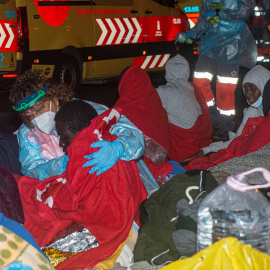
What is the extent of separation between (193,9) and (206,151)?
8.29 meters

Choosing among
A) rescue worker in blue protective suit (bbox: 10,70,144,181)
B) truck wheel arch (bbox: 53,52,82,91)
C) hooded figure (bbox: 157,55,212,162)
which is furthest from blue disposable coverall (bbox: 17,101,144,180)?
truck wheel arch (bbox: 53,52,82,91)

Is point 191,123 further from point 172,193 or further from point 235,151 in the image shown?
point 172,193

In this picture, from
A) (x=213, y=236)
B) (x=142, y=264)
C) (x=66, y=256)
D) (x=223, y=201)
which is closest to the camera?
(x=223, y=201)

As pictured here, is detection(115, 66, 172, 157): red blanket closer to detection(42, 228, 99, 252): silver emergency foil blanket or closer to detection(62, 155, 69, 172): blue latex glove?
detection(62, 155, 69, 172): blue latex glove

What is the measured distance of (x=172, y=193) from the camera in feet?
10.7

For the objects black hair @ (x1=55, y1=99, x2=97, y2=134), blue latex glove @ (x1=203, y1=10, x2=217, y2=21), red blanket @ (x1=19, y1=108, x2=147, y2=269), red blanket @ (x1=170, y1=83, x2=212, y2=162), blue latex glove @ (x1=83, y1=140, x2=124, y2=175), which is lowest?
red blanket @ (x1=170, y1=83, x2=212, y2=162)

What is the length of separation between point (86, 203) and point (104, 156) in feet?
0.96

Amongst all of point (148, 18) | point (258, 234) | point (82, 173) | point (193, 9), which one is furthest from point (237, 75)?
point (193, 9)

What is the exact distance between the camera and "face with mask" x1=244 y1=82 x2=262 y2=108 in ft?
19.9

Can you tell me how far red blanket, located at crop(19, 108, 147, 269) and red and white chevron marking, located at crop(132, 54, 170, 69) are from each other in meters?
7.20

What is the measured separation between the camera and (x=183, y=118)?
5.84 m

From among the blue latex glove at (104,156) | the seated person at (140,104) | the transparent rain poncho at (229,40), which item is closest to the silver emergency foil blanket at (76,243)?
the blue latex glove at (104,156)

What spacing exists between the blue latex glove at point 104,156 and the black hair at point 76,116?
0.21 metres

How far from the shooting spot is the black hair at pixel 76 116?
11.8 ft
